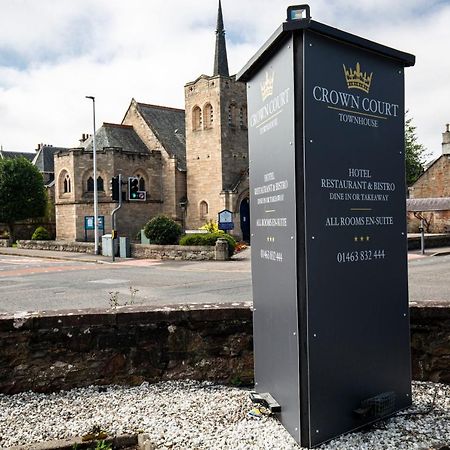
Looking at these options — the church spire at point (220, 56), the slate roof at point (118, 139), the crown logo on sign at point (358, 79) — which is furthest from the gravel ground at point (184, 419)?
the church spire at point (220, 56)

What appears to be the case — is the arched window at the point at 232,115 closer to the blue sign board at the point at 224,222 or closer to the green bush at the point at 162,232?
the blue sign board at the point at 224,222

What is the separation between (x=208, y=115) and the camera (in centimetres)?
3722

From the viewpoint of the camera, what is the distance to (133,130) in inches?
1673

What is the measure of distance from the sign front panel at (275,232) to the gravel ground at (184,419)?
298 mm

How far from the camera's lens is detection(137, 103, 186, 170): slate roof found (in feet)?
134

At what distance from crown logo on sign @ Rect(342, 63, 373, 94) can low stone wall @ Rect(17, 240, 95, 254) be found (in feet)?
84.3

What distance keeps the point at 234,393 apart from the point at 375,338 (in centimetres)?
139

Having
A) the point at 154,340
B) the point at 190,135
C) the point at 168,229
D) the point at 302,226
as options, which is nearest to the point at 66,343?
the point at 154,340

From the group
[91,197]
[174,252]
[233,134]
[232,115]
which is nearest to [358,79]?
[174,252]

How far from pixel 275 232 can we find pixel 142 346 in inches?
72.9

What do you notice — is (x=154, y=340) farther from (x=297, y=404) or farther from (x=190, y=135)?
(x=190, y=135)

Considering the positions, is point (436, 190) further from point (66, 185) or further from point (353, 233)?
point (353, 233)

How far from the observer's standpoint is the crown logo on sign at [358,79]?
3450 mm

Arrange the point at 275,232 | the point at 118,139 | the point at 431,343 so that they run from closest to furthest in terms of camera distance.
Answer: the point at 275,232
the point at 431,343
the point at 118,139
